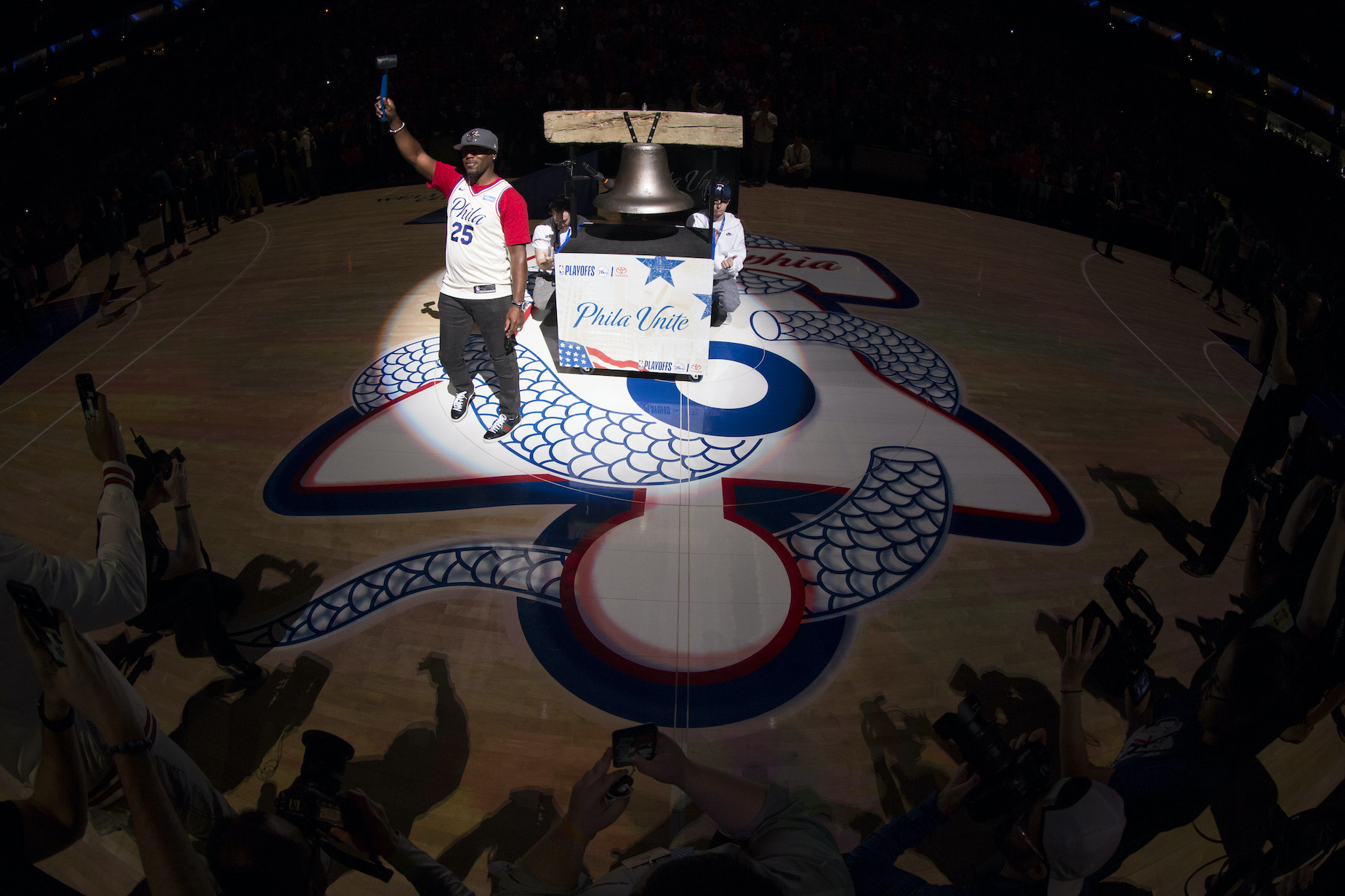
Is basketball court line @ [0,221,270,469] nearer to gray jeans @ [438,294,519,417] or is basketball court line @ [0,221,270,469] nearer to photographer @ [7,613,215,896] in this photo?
gray jeans @ [438,294,519,417]

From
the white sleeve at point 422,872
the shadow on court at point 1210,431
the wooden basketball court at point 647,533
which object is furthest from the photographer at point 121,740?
the shadow on court at point 1210,431

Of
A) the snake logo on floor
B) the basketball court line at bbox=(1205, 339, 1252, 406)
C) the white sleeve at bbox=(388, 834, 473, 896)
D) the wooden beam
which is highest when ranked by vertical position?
the wooden beam

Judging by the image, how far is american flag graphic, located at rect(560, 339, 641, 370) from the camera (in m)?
5.48

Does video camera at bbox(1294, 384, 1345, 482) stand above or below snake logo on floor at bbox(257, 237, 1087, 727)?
above

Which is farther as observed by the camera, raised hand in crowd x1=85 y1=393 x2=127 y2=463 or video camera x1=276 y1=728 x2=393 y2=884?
raised hand in crowd x1=85 y1=393 x2=127 y2=463

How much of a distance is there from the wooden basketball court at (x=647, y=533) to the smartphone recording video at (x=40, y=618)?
1404 millimetres

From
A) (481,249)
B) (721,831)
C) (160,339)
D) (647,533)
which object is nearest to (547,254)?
(481,249)

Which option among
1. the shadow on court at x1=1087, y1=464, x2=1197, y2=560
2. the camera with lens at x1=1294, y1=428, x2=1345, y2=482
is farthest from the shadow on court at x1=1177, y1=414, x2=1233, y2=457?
the camera with lens at x1=1294, y1=428, x2=1345, y2=482

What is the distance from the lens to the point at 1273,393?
3.59 metres

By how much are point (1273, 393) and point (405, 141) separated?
193 inches

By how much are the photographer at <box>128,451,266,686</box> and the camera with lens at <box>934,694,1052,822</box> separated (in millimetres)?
2817

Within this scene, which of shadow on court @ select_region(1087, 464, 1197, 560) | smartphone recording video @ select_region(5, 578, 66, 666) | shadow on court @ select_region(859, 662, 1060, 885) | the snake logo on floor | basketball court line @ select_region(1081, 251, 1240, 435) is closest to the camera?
smartphone recording video @ select_region(5, 578, 66, 666)

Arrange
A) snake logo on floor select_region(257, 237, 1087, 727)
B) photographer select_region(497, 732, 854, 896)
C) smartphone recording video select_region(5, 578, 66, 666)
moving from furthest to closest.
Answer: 1. snake logo on floor select_region(257, 237, 1087, 727)
2. photographer select_region(497, 732, 854, 896)
3. smartphone recording video select_region(5, 578, 66, 666)

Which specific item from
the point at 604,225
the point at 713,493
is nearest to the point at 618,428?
the point at 713,493
